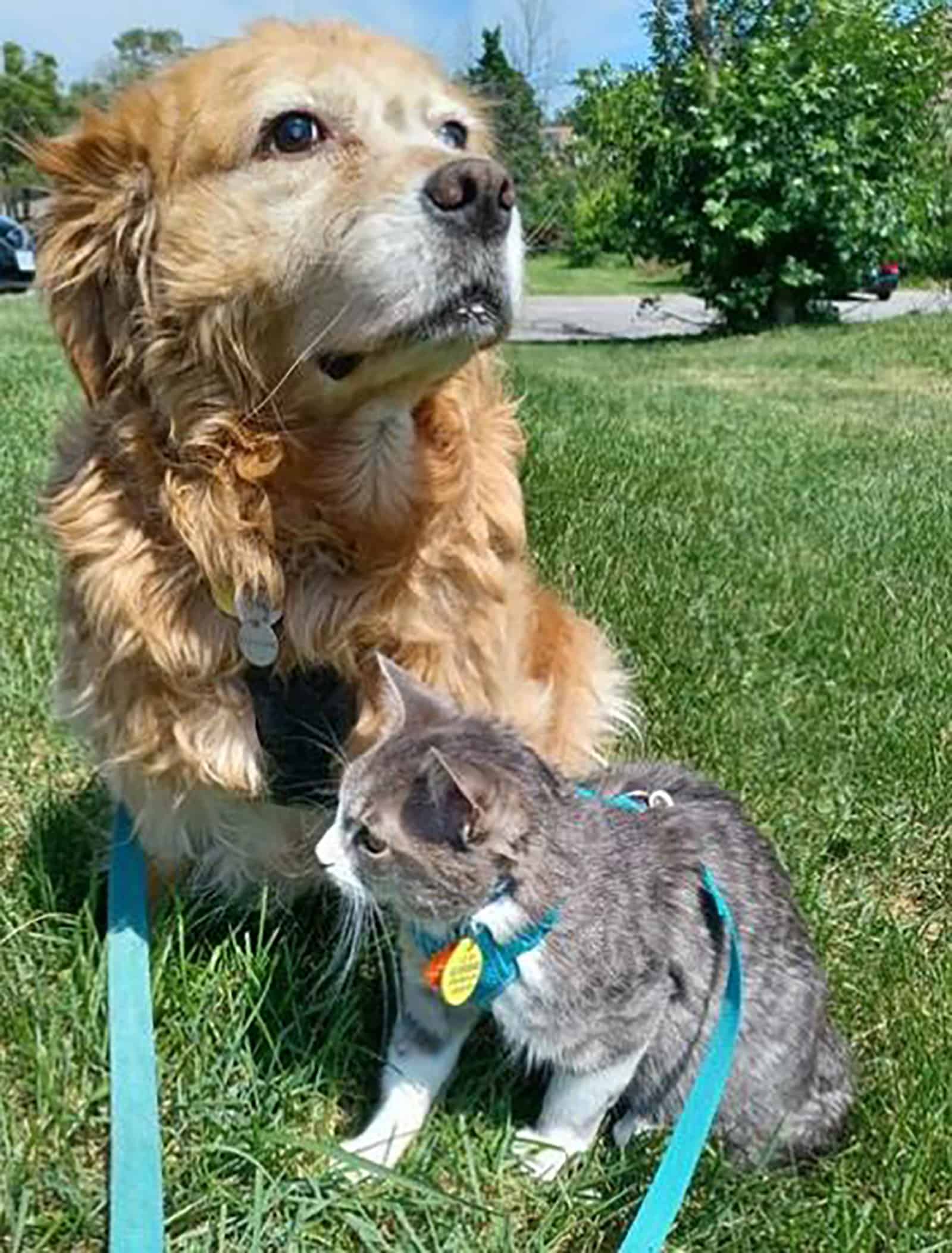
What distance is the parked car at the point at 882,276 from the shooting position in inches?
727

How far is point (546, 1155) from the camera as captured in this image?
2.29 metres

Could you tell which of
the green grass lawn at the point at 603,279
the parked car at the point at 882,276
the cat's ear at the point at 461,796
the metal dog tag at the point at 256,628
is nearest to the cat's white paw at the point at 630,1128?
the cat's ear at the point at 461,796

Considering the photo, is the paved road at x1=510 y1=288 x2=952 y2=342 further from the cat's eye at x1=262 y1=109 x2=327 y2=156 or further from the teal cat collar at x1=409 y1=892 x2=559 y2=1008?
the teal cat collar at x1=409 y1=892 x2=559 y2=1008

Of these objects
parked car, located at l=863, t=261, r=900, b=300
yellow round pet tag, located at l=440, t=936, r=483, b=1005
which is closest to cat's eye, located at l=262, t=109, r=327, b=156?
yellow round pet tag, located at l=440, t=936, r=483, b=1005

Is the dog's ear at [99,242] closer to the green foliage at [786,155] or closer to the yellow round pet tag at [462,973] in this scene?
the yellow round pet tag at [462,973]

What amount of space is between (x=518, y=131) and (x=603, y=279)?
38.0m

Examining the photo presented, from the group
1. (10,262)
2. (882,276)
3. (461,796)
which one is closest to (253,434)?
(461,796)

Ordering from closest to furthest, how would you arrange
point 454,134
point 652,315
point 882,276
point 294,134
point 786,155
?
1. point 294,134
2. point 454,134
3. point 786,155
4. point 882,276
5. point 652,315

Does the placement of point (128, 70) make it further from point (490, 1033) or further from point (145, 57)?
point (490, 1033)

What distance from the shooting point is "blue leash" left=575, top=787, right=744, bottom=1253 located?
6.37 feet

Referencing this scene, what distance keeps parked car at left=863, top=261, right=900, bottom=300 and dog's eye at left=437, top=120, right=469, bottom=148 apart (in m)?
16.8

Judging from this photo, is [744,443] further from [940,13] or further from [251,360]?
[940,13]

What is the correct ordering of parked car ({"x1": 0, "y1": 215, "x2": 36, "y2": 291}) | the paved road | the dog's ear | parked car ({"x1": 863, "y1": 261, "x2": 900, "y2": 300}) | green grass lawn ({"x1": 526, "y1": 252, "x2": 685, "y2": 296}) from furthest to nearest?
green grass lawn ({"x1": 526, "y1": 252, "x2": 685, "y2": 296}) < parked car ({"x1": 0, "y1": 215, "x2": 36, "y2": 291}) < the paved road < parked car ({"x1": 863, "y1": 261, "x2": 900, "y2": 300}) < the dog's ear

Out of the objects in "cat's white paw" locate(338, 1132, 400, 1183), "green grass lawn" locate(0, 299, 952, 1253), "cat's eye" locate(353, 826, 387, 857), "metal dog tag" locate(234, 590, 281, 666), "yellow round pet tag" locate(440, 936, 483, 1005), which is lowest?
"cat's white paw" locate(338, 1132, 400, 1183)
